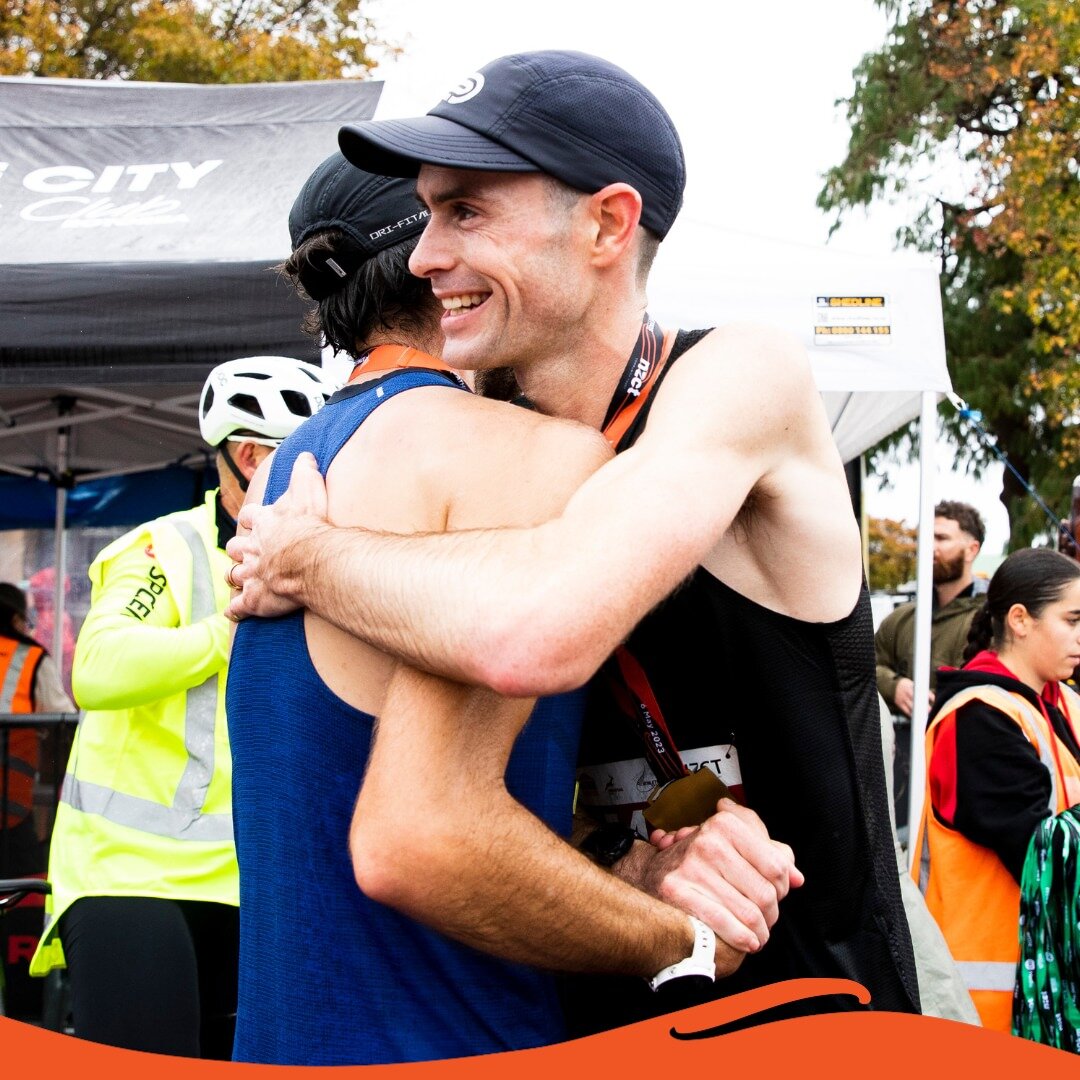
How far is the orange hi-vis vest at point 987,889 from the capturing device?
405cm

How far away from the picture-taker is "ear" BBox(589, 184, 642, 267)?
5.82 ft

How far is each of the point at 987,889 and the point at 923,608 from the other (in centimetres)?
187

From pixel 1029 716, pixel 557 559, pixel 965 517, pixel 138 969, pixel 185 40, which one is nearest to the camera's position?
pixel 557 559

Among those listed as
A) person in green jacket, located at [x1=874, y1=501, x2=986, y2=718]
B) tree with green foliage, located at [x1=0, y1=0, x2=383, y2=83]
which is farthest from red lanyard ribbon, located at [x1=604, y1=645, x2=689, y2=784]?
tree with green foliage, located at [x1=0, y1=0, x2=383, y2=83]

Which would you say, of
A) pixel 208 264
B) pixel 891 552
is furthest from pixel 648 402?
pixel 891 552

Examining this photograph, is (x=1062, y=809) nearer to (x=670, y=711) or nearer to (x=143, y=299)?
(x=670, y=711)

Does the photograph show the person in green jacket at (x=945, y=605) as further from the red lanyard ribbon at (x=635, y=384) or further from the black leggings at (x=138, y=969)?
the red lanyard ribbon at (x=635, y=384)

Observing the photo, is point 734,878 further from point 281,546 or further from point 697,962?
point 281,546

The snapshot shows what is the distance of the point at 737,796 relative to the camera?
5.78 feet

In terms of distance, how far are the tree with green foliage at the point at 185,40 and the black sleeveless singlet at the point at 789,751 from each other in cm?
1714

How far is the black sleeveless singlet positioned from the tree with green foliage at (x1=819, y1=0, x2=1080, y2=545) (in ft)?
56.9

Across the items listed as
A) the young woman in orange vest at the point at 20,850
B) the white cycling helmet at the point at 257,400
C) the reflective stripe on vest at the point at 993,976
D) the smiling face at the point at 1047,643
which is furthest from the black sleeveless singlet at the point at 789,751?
the young woman in orange vest at the point at 20,850

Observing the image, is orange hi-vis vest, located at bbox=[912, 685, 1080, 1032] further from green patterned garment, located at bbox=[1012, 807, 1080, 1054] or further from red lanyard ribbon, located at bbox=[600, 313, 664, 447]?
red lanyard ribbon, located at bbox=[600, 313, 664, 447]

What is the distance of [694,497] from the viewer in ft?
4.91
